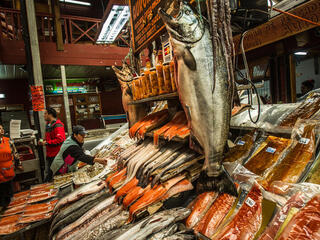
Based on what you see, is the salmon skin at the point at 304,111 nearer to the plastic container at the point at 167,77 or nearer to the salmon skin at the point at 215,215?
the salmon skin at the point at 215,215

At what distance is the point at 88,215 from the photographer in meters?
2.09

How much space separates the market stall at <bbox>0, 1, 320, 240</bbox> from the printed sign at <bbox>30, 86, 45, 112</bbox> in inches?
196

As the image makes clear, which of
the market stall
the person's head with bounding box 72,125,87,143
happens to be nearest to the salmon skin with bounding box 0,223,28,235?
the market stall

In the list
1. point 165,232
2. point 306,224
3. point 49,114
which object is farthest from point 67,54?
point 306,224

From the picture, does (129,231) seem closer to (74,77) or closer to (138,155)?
(138,155)

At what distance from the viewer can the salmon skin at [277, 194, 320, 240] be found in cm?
94

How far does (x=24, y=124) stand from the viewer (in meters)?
10.2

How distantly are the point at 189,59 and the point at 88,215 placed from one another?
1935 millimetres

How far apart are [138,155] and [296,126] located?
1.67 metres

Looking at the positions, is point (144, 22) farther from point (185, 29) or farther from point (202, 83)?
point (202, 83)

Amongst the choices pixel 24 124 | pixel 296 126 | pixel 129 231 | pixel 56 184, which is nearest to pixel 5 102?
pixel 24 124

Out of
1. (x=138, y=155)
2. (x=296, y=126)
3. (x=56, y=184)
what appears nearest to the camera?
(x=296, y=126)

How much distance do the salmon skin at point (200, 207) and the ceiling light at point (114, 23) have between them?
5799 millimetres

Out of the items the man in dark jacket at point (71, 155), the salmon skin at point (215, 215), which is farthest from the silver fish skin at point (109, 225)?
the man in dark jacket at point (71, 155)
